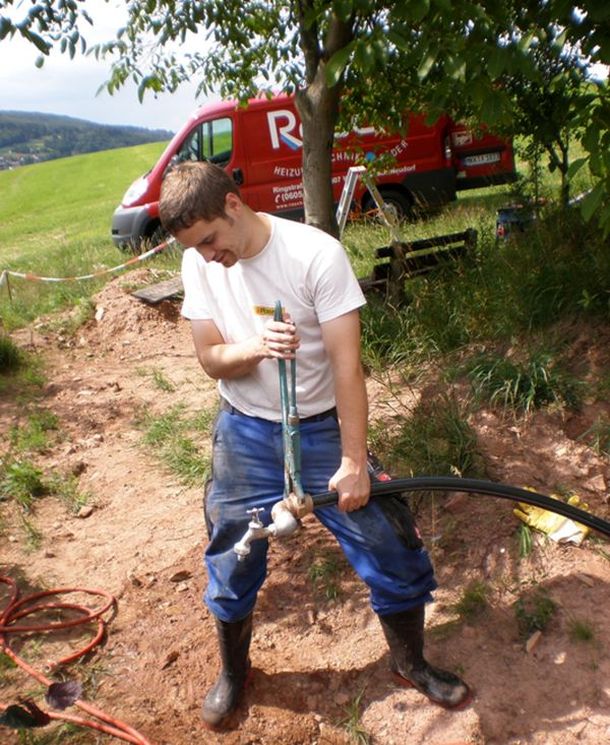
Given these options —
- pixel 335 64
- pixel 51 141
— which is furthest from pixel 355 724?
pixel 51 141

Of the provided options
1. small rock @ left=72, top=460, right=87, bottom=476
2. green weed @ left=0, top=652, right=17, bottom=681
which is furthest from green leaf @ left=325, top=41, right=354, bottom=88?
small rock @ left=72, top=460, right=87, bottom=476

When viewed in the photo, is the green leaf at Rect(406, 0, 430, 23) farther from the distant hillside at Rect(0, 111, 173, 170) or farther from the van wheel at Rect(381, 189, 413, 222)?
the distant hillside at Rect(0, 111, 173, 170)

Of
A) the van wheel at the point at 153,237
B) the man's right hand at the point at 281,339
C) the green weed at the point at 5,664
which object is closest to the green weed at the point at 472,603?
the man's right hand at the point at 281,339

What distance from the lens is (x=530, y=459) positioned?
3.66m

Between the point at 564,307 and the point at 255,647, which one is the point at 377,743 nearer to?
the point at 255,647

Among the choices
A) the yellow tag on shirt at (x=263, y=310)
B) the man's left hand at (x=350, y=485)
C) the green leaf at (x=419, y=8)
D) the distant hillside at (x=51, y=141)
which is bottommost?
the man's left hand at (x=350, y=485)

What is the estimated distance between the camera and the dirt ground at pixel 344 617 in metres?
2.62

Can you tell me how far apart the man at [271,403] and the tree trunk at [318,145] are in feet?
8.14

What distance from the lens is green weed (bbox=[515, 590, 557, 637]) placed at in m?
2.85

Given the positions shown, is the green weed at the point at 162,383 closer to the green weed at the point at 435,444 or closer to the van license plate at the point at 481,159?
the green weed at the point at 435,444

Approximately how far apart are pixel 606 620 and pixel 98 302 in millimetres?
6287

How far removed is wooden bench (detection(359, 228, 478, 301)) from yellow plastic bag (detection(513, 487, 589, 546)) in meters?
2.59

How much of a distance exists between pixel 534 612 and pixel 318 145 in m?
3.01

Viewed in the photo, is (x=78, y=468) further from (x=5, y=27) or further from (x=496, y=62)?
(x=496, y=62)
